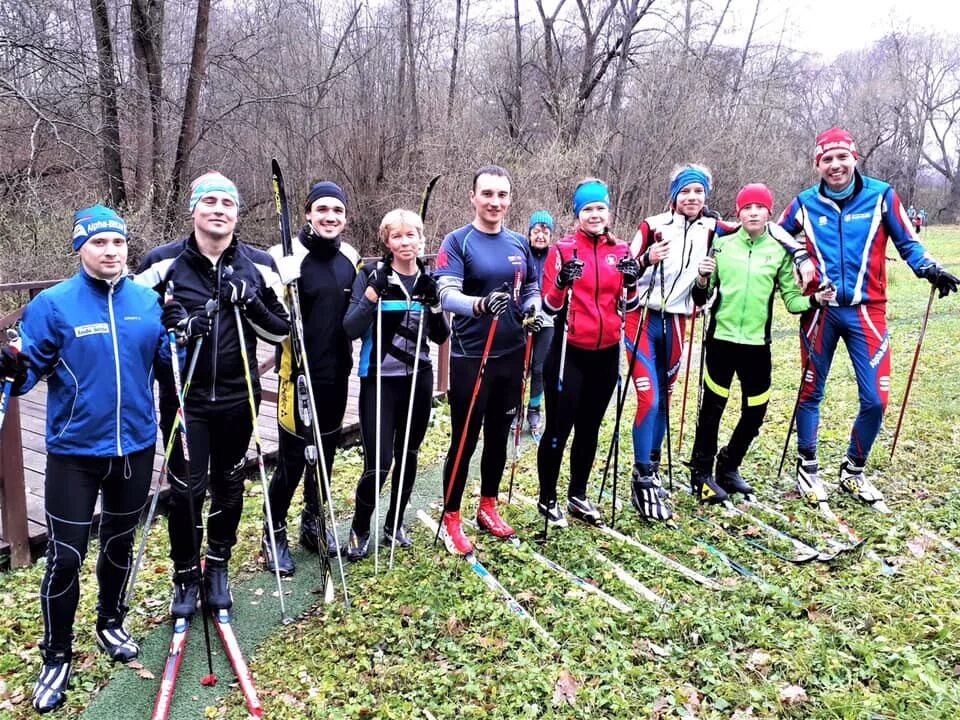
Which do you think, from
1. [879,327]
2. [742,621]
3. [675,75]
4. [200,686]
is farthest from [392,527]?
[675,75]

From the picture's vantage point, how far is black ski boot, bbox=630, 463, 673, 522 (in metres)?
4.37

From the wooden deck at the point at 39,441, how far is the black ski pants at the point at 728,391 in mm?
3329

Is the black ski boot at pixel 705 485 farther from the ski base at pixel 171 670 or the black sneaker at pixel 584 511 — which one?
the ski base at pixel 171 670

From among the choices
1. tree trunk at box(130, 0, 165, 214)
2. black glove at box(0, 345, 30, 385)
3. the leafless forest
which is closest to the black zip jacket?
black glove at box(0, 345, 30, 385)

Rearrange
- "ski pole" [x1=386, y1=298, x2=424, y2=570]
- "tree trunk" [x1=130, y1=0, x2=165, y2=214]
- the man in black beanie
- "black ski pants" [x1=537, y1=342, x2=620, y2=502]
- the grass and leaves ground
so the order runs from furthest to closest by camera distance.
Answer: "tree trunk" [x1=130, y1=0, x2=165, y2=214] < "black ski pants" [x1=537, y1=342, x2=620, y2=502] < "ski pole" [x1=386, y1=298, x2=424, y2=570] < the man in black beanie < the grass and leaves ground

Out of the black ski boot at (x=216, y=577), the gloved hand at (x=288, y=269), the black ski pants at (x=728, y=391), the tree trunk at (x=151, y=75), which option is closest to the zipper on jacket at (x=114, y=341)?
the gloved hand at (x=288, y=269)

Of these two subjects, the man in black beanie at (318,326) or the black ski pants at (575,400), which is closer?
the man in black beanie at (318,326)

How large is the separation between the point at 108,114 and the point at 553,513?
976 cm

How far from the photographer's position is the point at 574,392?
404 centimetres

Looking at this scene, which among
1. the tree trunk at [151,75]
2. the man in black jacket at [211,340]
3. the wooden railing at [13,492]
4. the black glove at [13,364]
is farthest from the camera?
the tree trunk at [151,75]

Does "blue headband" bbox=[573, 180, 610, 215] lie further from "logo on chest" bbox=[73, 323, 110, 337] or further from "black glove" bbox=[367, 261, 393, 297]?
"logo on chest" bbox=[73, 323, 110, 337]

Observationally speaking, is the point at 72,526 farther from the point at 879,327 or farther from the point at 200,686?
the point at 879,327

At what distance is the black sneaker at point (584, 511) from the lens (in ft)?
14.2

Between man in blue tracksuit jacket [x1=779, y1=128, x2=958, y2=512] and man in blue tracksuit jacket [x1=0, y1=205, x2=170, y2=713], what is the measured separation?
3889 mm
